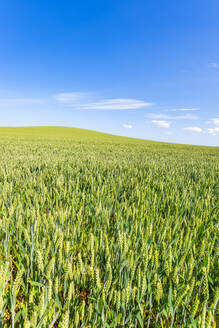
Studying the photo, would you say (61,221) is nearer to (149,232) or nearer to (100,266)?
(100,266)

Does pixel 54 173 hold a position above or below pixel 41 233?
above

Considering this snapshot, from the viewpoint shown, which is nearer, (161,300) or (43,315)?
(43,315)

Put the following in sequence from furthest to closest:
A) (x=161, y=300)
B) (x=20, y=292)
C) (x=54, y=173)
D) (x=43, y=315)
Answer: (x=54, y=173) < (x=20, y=292) < (x=161, y=300) < (x=43, y=315)

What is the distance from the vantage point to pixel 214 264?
1.34 metres

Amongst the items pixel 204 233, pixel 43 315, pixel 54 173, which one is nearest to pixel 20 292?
pixel 43 315

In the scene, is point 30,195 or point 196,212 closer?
point 196,212

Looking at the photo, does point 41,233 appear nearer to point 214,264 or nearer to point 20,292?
point 20,292

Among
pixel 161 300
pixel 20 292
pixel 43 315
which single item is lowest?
pixel 20 292

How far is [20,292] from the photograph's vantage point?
121 centimetres

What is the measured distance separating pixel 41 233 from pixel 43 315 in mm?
885

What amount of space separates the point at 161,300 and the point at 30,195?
1.88 metres

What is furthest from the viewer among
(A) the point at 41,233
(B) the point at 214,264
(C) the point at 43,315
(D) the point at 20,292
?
(A) the point at 41,233

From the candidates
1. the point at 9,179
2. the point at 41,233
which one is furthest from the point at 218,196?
the point at 9,179

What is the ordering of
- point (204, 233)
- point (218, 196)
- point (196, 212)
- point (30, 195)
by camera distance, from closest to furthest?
1. point (204, 233)
2. point (196, 212)
3. point (30, 195)
4. point (218, 196)
